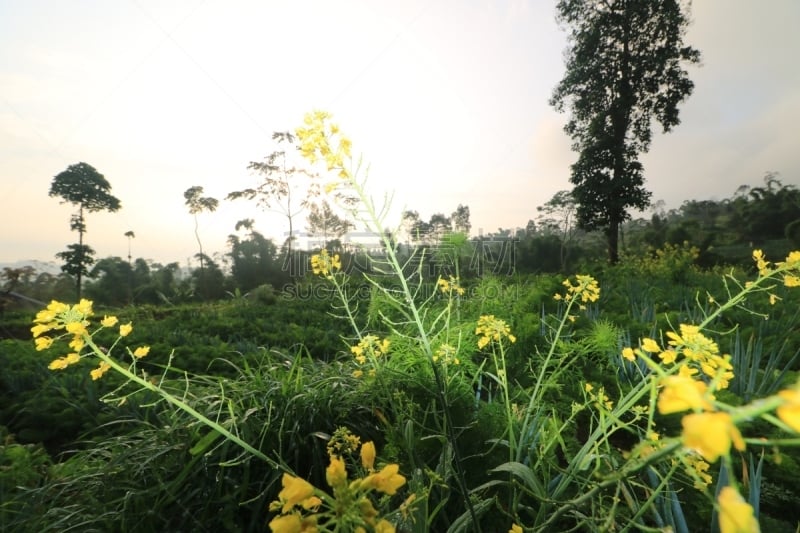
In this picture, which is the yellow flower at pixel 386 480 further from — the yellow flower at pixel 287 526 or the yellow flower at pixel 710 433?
the yellow flower at pixel 710 433

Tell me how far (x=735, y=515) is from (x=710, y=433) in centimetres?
7

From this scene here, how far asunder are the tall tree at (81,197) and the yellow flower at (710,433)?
12.6 m

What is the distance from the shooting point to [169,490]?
4.38 feet

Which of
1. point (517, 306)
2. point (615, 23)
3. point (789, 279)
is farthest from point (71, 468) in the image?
point (615, 23)

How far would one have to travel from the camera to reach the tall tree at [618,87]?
39.3 ft

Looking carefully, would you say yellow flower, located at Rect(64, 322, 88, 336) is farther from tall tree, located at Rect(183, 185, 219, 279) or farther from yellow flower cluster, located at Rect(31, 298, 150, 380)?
tall tree, located at Rect(183, 185, 219, 279)

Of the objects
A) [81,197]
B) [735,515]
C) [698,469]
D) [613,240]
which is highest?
[81,197]

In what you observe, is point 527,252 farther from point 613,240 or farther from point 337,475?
point 337,475

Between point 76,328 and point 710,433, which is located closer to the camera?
point 710,433

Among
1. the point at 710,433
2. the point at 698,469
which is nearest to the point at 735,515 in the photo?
the point at 710,433

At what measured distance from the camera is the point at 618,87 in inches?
491

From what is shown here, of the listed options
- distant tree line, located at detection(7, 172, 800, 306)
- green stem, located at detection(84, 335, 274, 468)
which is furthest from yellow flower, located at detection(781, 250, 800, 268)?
distant tree line, located at detection(7, 172, 800, 306)

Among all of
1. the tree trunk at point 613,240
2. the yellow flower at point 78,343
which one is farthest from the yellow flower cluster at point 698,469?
the tree trunk at point 613,240

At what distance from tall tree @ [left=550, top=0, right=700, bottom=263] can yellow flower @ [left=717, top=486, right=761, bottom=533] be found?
44.3 ft
